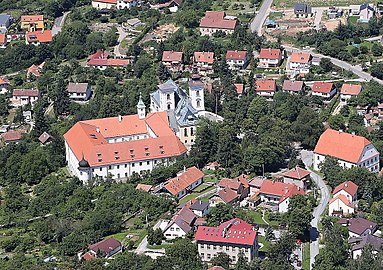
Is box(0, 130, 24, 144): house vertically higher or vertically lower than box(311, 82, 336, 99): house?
lower

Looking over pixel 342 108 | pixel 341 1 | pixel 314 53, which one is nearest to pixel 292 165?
pixel 342 108

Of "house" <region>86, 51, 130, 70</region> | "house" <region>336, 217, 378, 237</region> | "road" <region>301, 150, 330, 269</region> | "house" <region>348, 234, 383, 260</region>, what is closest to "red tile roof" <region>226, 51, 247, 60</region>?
"house" <region>86, 51, 130, 70</region>

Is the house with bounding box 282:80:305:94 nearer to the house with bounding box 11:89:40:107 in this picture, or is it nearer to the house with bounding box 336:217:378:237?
the house with bounding box 336:217:378:237

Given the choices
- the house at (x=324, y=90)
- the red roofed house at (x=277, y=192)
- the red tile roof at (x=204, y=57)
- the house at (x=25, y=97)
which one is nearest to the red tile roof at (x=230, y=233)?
the red roofed house at (x=277, y=192)

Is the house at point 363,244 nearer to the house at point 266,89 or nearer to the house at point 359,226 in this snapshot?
the house at point 359,226

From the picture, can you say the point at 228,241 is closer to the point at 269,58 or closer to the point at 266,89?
the point at 266,89

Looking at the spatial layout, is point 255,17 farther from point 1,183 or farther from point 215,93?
point 1,183

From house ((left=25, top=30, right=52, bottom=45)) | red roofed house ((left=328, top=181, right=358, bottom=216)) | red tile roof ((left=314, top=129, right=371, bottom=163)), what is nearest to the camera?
red roofed house ((left=328, top=181, right=358, bottom=216))
